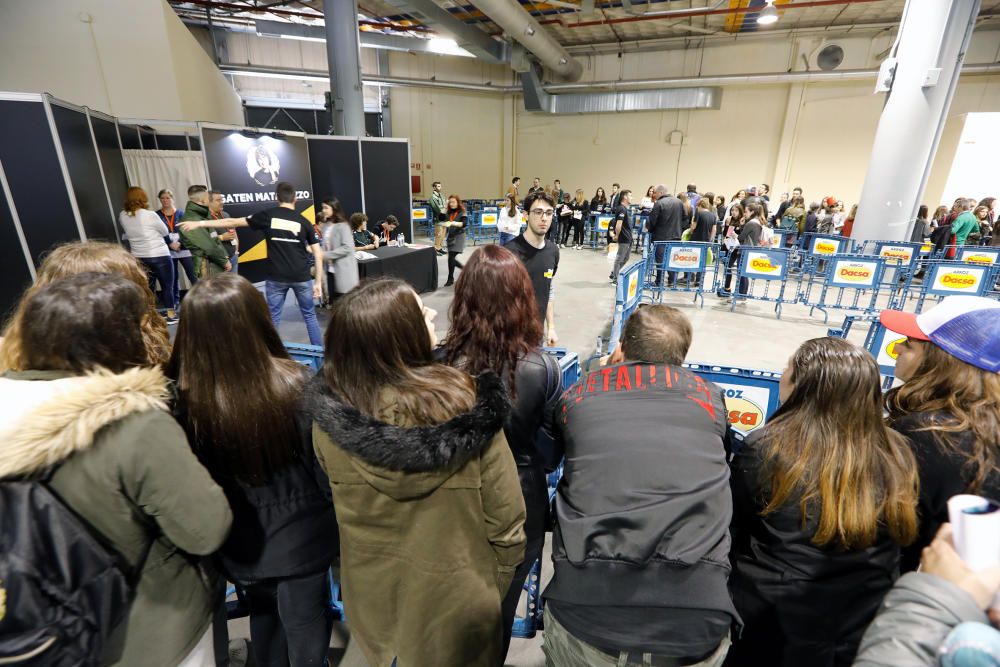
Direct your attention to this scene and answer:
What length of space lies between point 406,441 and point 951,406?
1684mm

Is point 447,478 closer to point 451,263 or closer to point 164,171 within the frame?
point 451,263

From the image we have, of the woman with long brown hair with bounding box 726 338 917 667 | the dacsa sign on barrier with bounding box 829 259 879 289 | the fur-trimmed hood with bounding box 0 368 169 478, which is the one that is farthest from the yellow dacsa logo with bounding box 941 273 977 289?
the fur-trimmed hood with bounding box 0 368 169 478

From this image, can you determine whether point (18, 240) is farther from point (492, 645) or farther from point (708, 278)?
point (708, 278)

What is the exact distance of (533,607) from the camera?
216 centimetres

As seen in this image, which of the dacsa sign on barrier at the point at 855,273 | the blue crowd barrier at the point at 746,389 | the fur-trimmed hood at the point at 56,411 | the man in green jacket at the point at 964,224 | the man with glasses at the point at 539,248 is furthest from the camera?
the man in green jacket at the point at 964,224

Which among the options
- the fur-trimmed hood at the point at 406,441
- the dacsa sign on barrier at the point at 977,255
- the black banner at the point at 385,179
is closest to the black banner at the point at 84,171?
the black banner at the point at 385,179

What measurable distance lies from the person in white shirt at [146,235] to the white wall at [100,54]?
2508 mm

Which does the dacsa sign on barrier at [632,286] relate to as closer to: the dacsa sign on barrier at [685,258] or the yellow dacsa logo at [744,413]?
the yellow dacsa logo at [744,413]

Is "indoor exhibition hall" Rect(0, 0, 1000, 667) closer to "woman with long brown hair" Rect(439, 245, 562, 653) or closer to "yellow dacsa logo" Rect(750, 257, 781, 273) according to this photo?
"woman with long brown hair" Rect(439, 245, 562, 653)

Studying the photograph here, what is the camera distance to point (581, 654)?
131 cm

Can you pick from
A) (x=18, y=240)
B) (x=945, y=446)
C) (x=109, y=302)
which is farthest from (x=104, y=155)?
(x=945, y=446)

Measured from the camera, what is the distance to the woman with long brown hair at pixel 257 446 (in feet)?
4.41

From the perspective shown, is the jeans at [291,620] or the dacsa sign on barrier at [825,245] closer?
the jeans at [291,620]

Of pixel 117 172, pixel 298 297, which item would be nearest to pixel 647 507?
pixel 298 297
